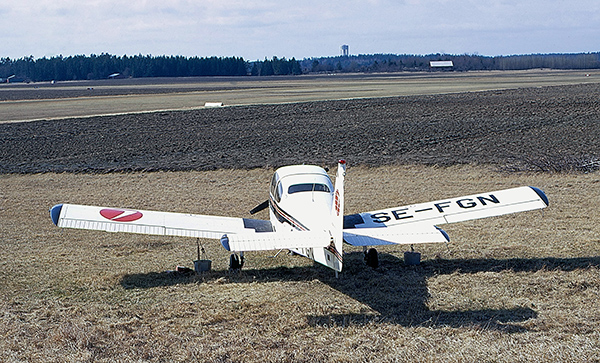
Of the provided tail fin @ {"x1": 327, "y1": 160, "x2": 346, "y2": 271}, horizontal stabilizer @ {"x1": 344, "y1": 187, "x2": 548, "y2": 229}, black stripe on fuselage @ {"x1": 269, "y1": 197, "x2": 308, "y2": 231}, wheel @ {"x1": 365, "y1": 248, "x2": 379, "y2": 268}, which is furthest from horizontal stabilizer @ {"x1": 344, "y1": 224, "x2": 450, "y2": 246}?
horizontal stabilizer @ {"x1": 344, "y1": 187, "x2": 548, "y2": 229}

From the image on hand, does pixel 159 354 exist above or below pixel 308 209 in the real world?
below

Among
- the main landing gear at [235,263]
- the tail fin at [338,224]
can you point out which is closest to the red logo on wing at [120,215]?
the main landing gear at [235,263]

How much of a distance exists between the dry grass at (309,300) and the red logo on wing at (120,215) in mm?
1065

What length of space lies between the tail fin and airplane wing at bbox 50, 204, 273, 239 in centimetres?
296

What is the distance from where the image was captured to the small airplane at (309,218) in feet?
34.8

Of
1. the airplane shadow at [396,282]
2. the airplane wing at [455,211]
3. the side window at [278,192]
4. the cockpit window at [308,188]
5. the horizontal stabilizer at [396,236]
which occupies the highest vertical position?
the cockpit window at [308,188]

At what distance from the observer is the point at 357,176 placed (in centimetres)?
2389

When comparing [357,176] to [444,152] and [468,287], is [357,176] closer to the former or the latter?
[444,152]

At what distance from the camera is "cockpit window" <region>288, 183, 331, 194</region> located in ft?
41.8

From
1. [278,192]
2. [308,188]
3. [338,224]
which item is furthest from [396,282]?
[278,192]

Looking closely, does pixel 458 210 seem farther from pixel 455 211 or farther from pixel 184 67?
pixel 184 67

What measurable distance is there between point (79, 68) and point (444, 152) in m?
172

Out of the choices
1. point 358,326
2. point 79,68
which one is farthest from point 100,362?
point 79,68

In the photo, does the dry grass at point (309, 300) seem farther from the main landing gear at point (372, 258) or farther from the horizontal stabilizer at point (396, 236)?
the horizontal stabilizer at point (396, 236)
